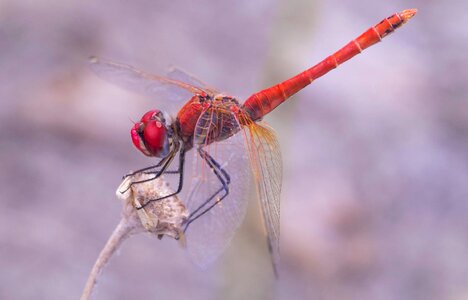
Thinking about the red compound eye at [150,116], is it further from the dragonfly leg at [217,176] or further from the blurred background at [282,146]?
the blurred background at [282,146]

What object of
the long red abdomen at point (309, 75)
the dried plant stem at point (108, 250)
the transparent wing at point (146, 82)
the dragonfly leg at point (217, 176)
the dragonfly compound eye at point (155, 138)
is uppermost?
the transparent wing at point (146, 82)

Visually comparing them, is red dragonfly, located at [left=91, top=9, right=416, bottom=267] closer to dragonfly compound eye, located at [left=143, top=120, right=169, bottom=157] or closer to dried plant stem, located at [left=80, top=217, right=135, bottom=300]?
dragonfly compound eye, located at [left=143, top=120, right=169, bottom=157]

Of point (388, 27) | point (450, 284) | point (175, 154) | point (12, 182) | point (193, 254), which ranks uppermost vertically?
point (12, 182)

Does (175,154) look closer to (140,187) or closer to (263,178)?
(263,178)

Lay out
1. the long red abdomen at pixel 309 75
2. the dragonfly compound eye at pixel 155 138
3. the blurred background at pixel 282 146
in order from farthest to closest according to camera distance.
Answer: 1. the blurred background at pixel 282 146
2. the long red abdomen at pixel 309 75
3. the dragonfly compound eye at pixel 155 138

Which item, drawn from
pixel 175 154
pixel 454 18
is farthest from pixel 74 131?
pixel 454 18

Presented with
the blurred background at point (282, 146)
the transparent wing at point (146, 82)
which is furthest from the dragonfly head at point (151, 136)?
the blurred background at point (282, 146)
